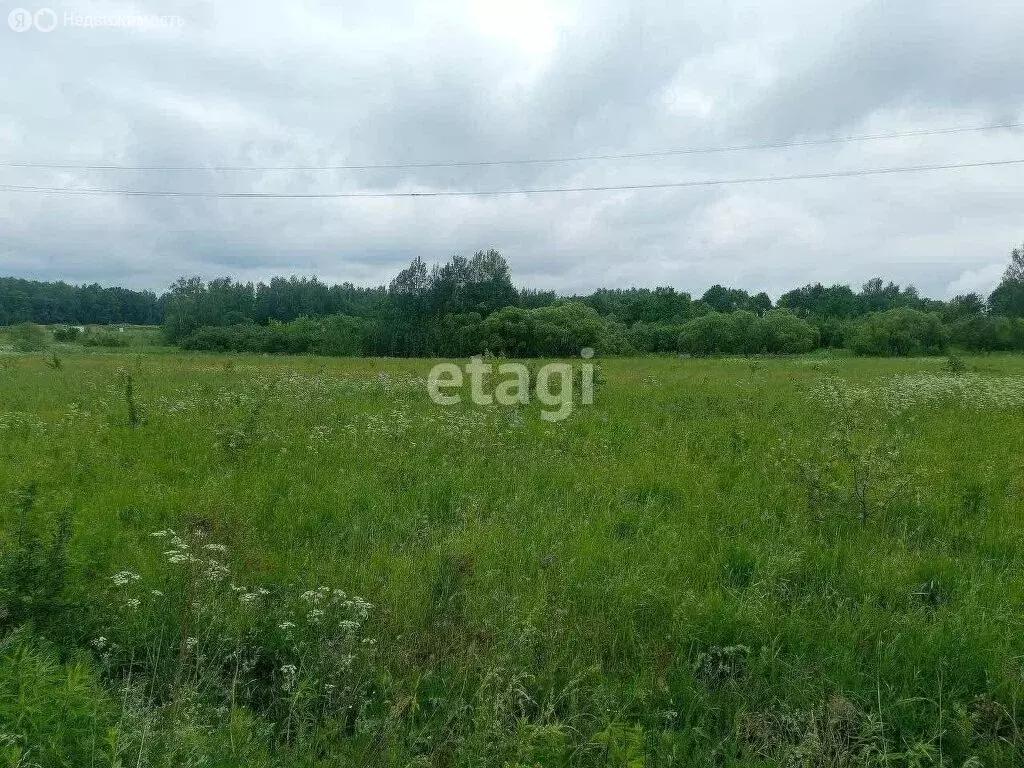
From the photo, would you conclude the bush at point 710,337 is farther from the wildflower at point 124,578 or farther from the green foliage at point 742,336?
the wildflower at point 124,578

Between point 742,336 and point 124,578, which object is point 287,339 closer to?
point 742,336

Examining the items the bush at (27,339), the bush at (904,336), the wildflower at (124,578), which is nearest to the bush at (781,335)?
the bush at (904,336)

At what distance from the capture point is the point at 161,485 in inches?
249

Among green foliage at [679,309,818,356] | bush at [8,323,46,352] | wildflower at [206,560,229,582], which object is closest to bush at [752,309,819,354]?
green foliage at [679,309,818,356]

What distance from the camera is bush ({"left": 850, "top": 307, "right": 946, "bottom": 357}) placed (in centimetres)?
6172

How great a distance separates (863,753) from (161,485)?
6.48 m

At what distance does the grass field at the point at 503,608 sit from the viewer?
2922 mm

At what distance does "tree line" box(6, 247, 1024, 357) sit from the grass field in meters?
41.3

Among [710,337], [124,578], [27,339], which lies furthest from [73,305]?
[124,578]

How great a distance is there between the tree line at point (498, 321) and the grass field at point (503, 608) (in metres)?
41.3

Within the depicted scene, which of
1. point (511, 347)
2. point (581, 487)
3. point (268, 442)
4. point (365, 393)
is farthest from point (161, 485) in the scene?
point (511, 347)

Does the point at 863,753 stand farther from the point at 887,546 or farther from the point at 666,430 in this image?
the point at 666,430

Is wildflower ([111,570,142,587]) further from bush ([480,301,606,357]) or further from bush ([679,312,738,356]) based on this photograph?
bush ([679,312,738,356])
